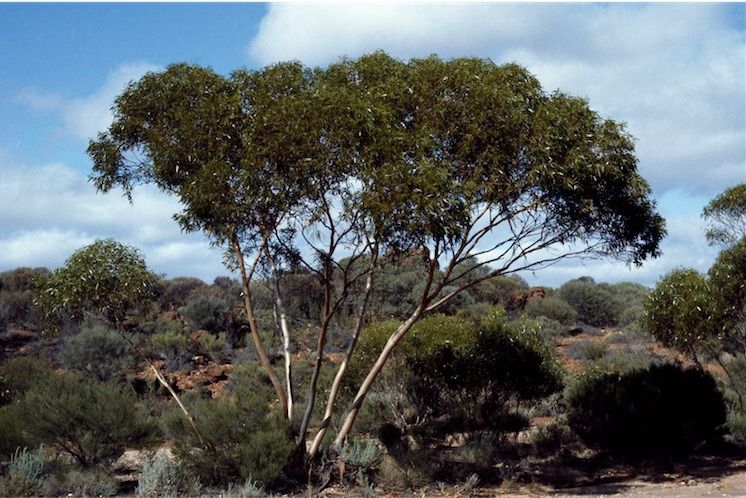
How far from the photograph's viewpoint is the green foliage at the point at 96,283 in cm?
1486

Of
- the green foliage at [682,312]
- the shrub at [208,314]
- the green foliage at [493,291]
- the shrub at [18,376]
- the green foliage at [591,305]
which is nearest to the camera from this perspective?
the green foliage at [682,312]

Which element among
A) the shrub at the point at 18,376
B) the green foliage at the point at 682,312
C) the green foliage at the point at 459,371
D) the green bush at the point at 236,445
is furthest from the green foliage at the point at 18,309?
the green foliage at the point at 682,312

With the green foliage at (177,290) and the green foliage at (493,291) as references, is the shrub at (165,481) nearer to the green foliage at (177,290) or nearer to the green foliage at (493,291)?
the green foliage at (177,290)

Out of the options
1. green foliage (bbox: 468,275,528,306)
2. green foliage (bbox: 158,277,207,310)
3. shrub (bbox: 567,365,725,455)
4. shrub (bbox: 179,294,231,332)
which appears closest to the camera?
shrub (bbox: 567,365,725,455)

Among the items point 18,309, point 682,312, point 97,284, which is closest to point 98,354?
point 18,309

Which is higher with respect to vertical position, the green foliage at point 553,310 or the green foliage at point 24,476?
the green foliage at point 553,310

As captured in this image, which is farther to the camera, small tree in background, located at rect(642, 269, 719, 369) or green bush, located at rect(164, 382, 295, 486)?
small tree in background, located at rect(642, 269, 719, 369)

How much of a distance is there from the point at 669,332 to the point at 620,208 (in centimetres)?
644

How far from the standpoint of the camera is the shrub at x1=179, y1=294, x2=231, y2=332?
38938mm

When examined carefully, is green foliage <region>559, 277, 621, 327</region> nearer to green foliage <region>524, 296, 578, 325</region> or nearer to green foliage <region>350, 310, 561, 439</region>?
green foliage <region>524, 296, 578, 325</region>

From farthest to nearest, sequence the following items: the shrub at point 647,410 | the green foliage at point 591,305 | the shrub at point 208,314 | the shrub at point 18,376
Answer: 1. the green foliage at point 591,305
2. the shrub at point 208,314
3. the shrub at point 18,376
4. the shrub at point 647,410

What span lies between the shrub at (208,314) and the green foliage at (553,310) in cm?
1331

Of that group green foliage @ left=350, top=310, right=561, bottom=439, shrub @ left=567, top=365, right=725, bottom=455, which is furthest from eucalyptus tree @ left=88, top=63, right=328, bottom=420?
shrub @ left=567, top=365, right=725, bottom=455

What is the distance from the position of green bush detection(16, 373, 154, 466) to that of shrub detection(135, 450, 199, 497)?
1638mm
